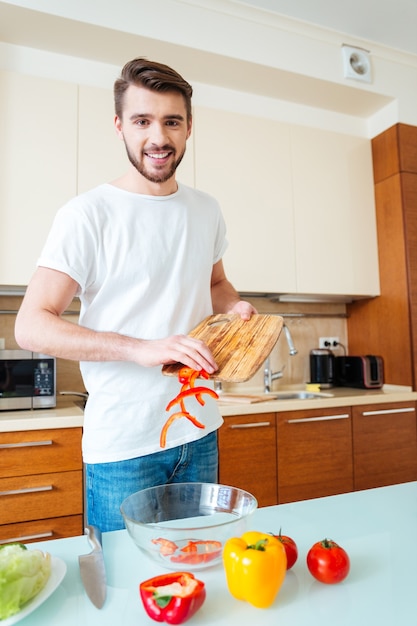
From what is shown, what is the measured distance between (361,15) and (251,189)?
1.05 meters

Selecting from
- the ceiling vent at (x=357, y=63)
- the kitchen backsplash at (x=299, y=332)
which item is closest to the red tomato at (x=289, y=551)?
the kitchen backsplash at (x=299, y=332)

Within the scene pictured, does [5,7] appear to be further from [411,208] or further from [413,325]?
[413,325]

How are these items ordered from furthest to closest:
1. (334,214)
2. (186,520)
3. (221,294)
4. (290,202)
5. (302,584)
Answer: (334,214), (290,202), (221,294), (186,520), (302,584)

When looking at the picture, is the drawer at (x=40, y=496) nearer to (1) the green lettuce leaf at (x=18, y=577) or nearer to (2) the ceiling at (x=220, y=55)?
(1) the green lettuce leaf at (x=18, y=577)

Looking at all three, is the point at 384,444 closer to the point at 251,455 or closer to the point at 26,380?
the point at 251,455

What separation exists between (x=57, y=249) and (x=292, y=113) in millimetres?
2256

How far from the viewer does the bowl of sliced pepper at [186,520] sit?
664 millimetres

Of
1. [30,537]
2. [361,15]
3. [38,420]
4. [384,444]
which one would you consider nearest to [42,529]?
[30,537]

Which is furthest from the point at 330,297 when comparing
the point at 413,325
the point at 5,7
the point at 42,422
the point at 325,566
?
the point at 325,566

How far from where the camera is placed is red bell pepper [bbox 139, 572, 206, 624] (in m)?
0.56

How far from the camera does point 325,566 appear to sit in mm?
648

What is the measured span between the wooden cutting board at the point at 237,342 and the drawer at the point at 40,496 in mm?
1037

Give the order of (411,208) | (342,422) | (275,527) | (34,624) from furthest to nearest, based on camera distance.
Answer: (411,208)
(342,422)
(275,527)
(34,624)

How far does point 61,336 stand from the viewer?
99 centimetres
